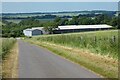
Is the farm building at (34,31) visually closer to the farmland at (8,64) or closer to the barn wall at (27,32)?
the barn wall at (27,32)

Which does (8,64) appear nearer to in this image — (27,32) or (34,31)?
(34,31)

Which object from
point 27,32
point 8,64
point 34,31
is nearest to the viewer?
point 8,64

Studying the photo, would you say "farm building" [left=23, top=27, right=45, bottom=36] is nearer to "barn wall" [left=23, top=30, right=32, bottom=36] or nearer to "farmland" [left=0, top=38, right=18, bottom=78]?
"barn wall" [left=23, top=30, right=32, bottom=36]

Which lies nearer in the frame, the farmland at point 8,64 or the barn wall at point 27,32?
the farmland at point 8,64

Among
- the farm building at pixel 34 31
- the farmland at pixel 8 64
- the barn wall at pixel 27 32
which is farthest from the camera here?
the barn wall at pixel 27 32

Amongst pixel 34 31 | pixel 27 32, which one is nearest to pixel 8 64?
pixel 34 31

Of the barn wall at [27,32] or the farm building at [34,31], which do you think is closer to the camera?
the farm building at [34,31]

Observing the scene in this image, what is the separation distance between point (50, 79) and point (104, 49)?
43.4 ft

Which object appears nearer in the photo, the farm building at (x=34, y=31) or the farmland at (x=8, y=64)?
the farmland at (x=8, y=64)

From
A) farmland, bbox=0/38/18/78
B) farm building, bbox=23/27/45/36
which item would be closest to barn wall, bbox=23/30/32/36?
farm building, bbox=23/27/45/36

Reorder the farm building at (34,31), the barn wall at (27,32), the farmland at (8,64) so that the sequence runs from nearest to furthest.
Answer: the farmland at (8,64)
the farm building at (34,31)
the barn wall at (27,32)

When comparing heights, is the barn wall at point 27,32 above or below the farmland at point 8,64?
below

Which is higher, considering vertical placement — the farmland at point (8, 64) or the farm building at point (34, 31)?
the farmland at point (8, 64)

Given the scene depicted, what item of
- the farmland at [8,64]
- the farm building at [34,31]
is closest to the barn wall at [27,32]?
the farm building at [34,31]
